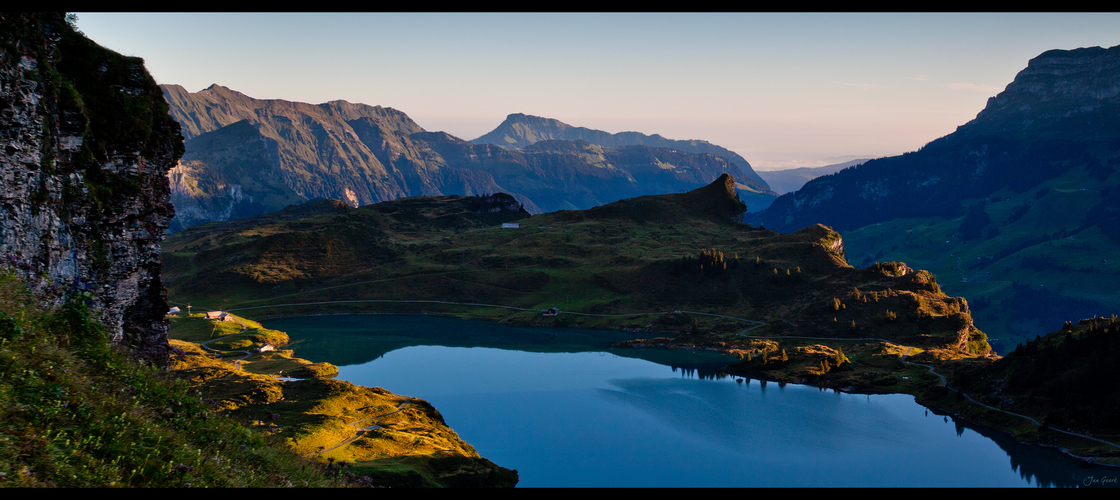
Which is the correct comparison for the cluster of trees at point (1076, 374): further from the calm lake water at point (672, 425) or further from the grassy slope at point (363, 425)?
the grassy slope at point (363, 425)

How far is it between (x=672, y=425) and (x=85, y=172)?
281 ft

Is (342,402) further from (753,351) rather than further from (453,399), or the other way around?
(753,351)

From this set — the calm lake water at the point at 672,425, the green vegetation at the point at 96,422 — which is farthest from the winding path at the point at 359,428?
the green vegetation at the point at 96,422

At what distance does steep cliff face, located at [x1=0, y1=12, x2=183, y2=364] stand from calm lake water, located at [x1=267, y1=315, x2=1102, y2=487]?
163 feet

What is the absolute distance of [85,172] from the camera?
34.3 m

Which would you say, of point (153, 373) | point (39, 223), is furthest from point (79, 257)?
point (153, 373)

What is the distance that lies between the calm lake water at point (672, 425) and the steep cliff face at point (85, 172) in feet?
163

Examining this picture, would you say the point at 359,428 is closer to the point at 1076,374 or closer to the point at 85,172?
the point at 85,172

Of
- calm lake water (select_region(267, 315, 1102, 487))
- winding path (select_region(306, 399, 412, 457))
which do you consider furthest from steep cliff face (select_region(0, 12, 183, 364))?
calm lake water (select_region(267, 315, 1102, 487))

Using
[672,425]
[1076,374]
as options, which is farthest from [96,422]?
[1076,374]

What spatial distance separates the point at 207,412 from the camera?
19.9m

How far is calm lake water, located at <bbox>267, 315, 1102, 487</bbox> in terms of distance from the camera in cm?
7975

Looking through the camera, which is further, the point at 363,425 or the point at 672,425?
the point at 672,425
